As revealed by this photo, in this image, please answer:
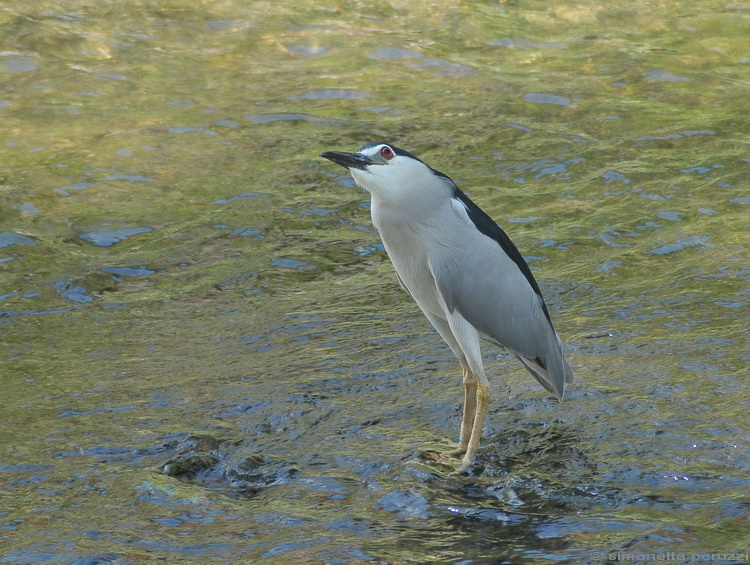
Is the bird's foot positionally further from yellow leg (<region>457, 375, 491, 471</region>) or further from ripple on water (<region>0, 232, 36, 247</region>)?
ripple on water (<region>0, 232, 36, 247</region>)

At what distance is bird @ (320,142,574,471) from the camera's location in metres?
5.17

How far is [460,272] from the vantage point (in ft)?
17.4

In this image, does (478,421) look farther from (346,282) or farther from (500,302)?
(346,282)

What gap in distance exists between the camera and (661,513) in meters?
4.45

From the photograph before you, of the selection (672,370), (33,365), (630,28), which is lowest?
(33,365)

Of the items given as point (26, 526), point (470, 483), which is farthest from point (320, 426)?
point (26, 526)

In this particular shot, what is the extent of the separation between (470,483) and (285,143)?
19.6ft

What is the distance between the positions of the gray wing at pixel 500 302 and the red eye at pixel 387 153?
491 mm

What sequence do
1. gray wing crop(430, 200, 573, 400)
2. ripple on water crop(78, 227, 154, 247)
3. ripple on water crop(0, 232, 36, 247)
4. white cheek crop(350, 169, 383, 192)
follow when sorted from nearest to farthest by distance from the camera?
1. white cheek crop(350, 169, 383, 192)
2. gray wing crop(430, 200, 573, 400)
3. ripple on water crop(0, 232, 36, 247)
4. ripple on water crop(78, 227, 154, 247)

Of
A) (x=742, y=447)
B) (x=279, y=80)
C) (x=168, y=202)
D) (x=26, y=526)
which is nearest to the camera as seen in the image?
(x=26, y=526)

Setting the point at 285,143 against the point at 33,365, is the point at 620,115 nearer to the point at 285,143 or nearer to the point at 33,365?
the point at 285,143

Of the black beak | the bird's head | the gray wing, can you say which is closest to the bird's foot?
the gray wing

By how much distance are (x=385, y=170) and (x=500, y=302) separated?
1048 millimetres

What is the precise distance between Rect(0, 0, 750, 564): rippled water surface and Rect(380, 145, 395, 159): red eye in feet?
5.19
